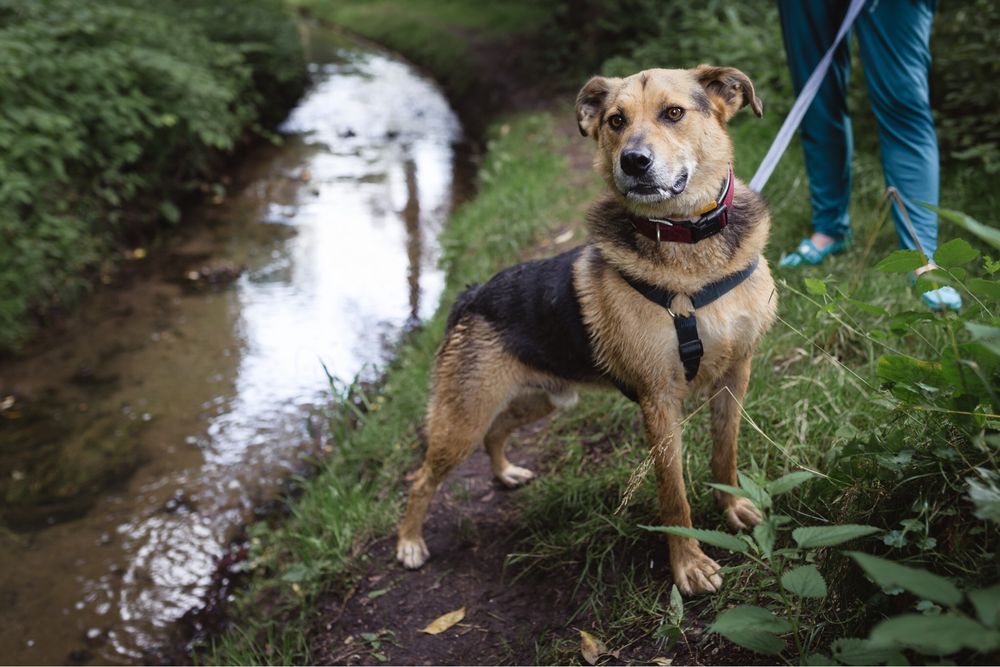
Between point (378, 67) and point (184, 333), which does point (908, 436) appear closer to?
point (184, 333)

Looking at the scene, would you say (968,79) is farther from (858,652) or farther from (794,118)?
(858,652)

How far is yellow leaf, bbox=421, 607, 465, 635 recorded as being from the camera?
10.6 feet

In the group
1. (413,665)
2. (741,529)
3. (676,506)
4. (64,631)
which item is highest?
(676,506)

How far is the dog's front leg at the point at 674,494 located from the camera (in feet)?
8.96

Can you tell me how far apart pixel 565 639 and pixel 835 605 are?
1019 millimetres

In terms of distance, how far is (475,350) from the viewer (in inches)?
130

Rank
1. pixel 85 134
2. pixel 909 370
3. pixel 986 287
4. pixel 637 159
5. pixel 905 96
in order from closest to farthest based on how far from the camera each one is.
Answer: pixel 986 287
pixel 909 370
pixel 637 159
pixel 905 96
pixel 85 134

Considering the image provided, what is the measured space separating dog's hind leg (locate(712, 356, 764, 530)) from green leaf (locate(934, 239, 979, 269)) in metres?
0.99

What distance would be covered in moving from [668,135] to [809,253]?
7.09 feet

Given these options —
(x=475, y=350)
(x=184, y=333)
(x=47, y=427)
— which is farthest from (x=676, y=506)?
(x=184, y=333)

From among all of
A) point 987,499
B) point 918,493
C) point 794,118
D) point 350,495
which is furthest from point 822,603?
point 350,495

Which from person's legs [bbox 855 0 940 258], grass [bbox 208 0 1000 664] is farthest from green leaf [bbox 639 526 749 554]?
person's legs [bbox 855 0 940 258]

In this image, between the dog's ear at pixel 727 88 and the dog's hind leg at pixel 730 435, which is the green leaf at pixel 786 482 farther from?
the dog's ear at pixel 727 88

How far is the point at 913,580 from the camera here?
142 cm
